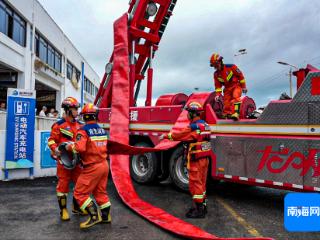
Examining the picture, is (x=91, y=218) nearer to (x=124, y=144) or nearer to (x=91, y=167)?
(x=91, y=167)

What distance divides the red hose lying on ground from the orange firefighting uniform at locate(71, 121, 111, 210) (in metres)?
0.68

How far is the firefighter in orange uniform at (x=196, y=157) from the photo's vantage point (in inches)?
210

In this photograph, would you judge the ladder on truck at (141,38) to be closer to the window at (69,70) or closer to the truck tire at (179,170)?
the truck tire at (179,170)

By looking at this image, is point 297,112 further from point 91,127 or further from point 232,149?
point 91,127

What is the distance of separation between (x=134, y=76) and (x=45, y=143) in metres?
3.26

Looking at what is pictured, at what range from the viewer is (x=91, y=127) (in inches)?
190

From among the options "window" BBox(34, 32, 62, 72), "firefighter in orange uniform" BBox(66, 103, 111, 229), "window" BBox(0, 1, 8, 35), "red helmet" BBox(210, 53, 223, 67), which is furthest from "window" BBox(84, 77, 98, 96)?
"firefighter in orange uniform" BBox(66, 103, 111, 229)

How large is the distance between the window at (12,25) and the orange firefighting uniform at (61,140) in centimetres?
1414

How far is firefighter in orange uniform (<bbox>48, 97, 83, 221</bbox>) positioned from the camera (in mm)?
5262

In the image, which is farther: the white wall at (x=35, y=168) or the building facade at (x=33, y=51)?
the building facade at (x=33, y=51)

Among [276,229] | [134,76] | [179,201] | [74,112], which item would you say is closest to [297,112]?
[276,229]

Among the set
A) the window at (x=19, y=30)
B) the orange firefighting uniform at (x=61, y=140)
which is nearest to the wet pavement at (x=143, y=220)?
the orange firefighting uniform at (x=61, y=140)

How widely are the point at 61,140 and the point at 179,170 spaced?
9.67ft

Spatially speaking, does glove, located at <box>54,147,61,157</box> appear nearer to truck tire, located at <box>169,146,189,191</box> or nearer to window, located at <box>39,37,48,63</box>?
truck tire, located at <box>169,146,189,191</box>
